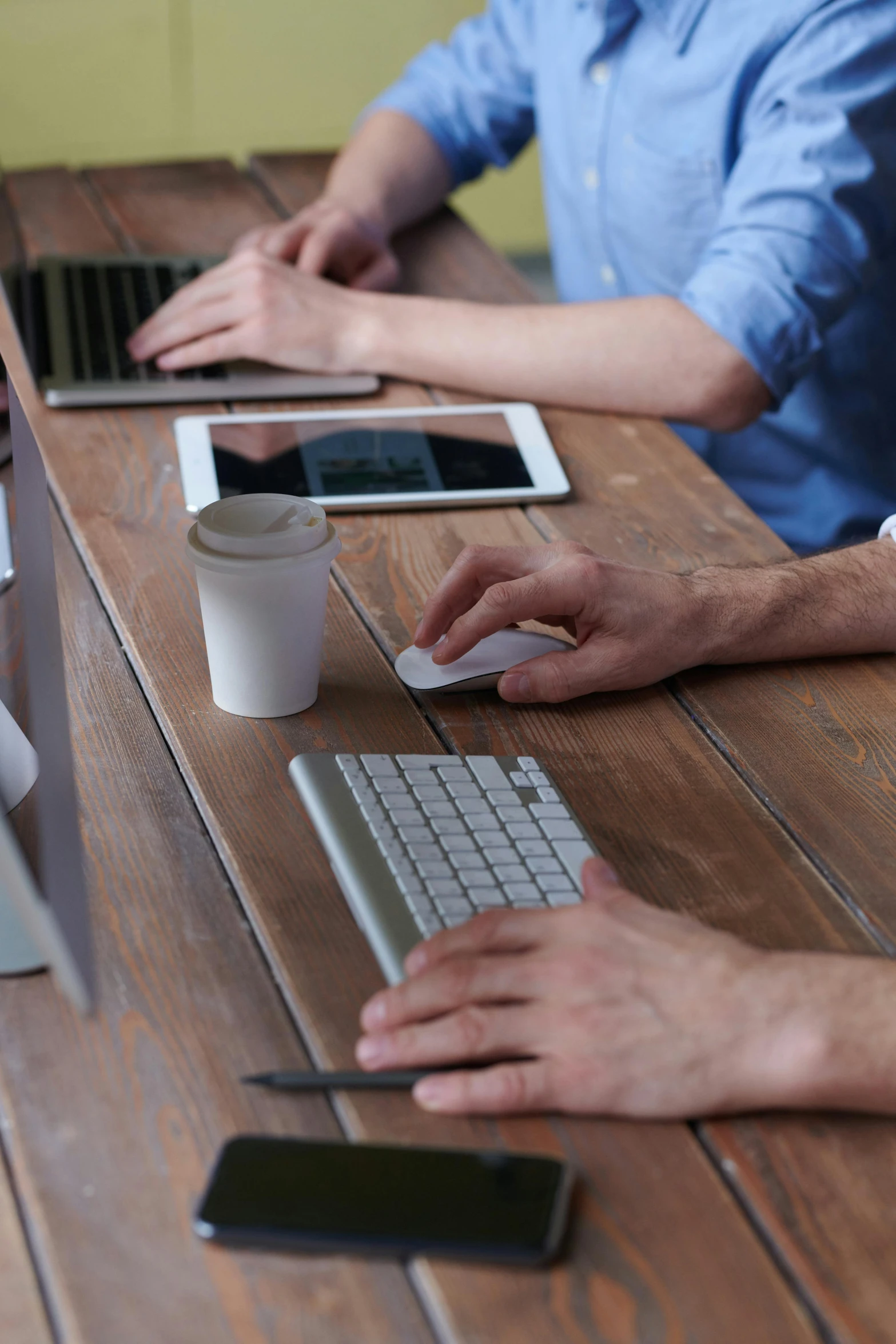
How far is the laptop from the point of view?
1339mm

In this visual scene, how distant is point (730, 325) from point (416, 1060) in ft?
2.98

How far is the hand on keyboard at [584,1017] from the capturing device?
63 cm

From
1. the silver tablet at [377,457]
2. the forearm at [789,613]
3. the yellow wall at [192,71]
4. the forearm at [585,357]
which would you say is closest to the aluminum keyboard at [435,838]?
the forearm at [789,613]

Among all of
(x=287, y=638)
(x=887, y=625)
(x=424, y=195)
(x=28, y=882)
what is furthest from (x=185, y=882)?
(x=424, y=195)

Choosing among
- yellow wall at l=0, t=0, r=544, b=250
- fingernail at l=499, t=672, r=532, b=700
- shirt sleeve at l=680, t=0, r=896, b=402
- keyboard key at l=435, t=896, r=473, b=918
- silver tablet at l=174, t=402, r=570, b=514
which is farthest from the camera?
yellow wall at l=0, t=0, r=544, b=250

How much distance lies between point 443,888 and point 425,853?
0.03 m

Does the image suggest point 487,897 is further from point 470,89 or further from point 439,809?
point 470,89

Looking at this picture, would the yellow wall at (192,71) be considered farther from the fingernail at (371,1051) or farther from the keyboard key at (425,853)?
the fingernail at (371,1051)

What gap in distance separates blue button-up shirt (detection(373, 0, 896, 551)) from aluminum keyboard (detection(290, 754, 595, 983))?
686mm

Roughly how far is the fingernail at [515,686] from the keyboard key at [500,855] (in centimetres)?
17

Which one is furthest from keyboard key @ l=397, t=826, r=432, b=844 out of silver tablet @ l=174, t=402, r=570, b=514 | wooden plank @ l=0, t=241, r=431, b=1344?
silver tablet @ l=174, t=402, r=570, b=514

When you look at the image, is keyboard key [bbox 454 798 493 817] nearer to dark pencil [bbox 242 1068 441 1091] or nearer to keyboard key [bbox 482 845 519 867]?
keyboard key [bbox 482 845 519 867]

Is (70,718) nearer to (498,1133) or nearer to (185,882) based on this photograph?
(185,882)

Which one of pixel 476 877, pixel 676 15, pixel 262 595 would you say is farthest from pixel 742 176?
pixel 476 877
